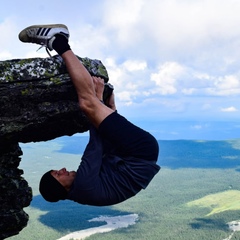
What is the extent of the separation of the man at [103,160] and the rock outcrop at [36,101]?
0.40 meters

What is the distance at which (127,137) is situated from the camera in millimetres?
7074

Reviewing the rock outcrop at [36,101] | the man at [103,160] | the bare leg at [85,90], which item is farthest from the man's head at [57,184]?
the rock outcrop at [36,101]

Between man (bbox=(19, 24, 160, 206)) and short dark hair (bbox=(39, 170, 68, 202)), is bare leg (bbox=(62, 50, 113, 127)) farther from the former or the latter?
short dark hair (bbox=(39, 170, 68, 202))

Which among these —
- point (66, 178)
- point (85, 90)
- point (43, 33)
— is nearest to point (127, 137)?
point (85, 90)

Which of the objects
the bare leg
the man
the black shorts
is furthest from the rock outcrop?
the black shorts

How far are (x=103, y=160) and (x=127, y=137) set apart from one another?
0.69 metres

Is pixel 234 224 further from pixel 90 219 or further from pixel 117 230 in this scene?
pixel 90 219

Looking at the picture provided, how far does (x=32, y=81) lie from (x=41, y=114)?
2.19ft

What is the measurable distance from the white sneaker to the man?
1.92ft

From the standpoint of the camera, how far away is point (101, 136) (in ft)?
24.2

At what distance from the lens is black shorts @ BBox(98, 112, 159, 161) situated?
23.2ft

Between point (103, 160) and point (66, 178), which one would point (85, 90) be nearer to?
point (103, 160)

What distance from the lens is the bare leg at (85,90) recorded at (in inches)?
287

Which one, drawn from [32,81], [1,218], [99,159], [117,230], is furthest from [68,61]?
[117,230]
